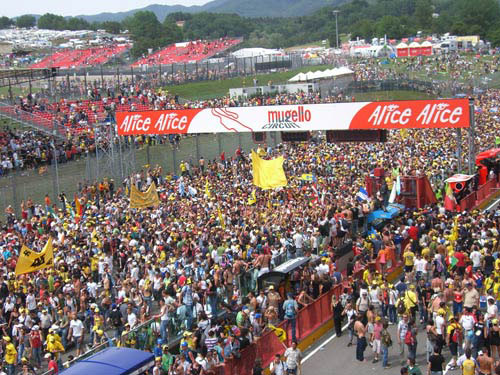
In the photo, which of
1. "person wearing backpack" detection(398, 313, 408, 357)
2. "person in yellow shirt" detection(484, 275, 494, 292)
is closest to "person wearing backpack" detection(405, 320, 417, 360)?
"person wearing backpack" detection(398, 313, 408, 357)

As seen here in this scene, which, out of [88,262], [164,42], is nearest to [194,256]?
[88,262]

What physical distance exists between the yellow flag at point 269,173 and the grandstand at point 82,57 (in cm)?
7115

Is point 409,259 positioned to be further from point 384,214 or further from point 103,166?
point 103,166

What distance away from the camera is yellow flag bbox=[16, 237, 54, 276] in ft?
63.1

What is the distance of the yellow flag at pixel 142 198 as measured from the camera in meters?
27.2

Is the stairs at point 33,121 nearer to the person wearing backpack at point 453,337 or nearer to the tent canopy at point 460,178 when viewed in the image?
the tent canopy at point 460,178

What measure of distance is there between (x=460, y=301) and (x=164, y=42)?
132 meters

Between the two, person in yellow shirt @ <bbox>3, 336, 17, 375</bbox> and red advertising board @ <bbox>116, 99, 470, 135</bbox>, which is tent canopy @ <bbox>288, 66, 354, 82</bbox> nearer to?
red advertising board @ <bbox>116, 99, 470, 135</bbox>

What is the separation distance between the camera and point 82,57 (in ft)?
330

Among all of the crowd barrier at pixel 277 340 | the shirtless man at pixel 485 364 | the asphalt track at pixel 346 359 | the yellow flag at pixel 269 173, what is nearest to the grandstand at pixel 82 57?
the yellow flag at pixel 269 173

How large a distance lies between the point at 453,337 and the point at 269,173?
12.6 m

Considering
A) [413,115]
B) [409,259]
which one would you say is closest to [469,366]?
[409,259]

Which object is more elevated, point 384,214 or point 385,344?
point 384,214

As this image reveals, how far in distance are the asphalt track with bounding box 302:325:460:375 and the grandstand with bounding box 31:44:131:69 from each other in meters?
81.4
